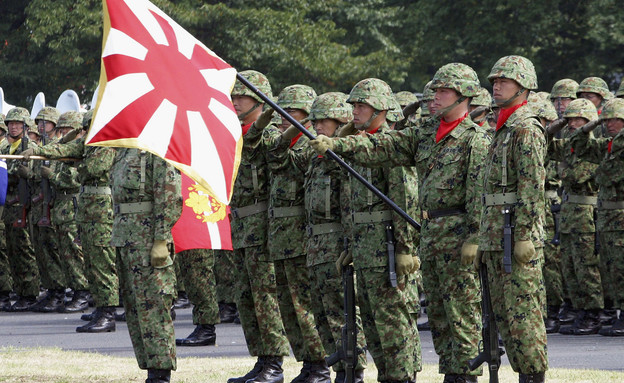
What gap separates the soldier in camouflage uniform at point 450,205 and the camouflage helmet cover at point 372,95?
0.44 m

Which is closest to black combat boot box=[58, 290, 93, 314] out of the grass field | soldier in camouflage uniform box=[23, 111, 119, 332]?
soldier in camouflage uniform box=[23, 111, 119, 332]

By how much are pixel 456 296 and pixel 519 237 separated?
648 millimetres

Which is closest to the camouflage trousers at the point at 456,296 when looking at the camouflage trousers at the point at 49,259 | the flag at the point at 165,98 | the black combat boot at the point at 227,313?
the flag at the point at 165,98

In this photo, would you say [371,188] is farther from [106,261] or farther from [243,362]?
[106,261]

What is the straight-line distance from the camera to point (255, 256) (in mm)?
9742

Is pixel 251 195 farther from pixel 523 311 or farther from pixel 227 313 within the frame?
pixel 227 313

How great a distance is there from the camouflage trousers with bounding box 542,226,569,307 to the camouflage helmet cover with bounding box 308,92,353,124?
4.58 meters

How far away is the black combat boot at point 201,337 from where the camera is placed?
12062 mm

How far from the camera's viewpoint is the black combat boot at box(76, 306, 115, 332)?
13.4 m

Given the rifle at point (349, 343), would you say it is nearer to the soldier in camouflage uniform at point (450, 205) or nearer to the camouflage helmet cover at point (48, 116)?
the soldier in camouflage uniform at point (450, 205)

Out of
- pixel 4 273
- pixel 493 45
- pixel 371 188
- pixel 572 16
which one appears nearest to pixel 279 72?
pixel 493 45

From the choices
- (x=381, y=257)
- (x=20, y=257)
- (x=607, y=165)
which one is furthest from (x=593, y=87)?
(x=20, y=257)

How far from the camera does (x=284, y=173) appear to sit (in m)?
9.60

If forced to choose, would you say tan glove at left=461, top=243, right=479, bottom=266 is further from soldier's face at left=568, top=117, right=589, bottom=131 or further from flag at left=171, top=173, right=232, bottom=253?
soldier's face at left=568, top=117, right=589, bottom=131
